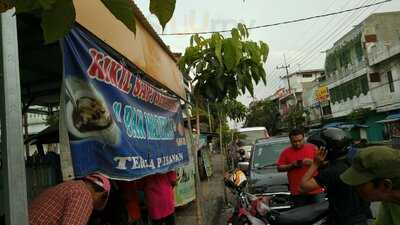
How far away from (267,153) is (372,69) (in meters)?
34.4

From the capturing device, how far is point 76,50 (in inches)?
134

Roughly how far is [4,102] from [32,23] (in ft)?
4.43

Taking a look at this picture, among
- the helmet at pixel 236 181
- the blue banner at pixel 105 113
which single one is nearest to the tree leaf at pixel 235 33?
the blue banner at pixel 105 113

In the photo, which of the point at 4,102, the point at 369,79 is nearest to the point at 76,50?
the point at 4,102

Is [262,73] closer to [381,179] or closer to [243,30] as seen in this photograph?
[243,30]

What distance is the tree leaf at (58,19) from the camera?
47.6 inches

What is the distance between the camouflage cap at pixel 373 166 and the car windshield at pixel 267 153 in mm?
7157

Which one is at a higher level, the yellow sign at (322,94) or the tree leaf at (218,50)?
the yellow sign at (322,94)

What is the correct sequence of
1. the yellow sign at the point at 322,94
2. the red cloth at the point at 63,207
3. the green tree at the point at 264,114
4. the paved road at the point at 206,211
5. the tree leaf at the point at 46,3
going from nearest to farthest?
1. the tree leaf at the point at 46,3
2. the red cloth at the point at 63,207
3. the paved road at the point at 206,211
4. the yellow sign at the point at 322,94
5. the green tree at the point at 264,114

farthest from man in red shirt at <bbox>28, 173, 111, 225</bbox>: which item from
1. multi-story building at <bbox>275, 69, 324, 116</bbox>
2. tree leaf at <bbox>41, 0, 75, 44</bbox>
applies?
multi-story building at <bbox>275, 69, 324, 116</bbox>

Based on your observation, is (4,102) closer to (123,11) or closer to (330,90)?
(123,11)

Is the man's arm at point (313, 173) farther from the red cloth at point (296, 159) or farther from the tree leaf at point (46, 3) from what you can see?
the tree leaf at point (46, 3)

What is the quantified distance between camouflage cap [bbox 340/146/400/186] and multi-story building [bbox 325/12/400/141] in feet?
119

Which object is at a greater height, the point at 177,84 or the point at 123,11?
the point at 177,84
